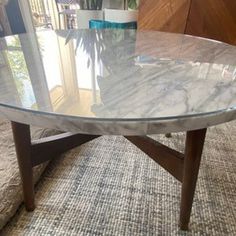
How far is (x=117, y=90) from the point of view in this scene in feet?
1.59

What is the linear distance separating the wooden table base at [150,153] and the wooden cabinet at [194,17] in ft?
3.24

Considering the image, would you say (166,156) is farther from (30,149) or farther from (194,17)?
(194,17)

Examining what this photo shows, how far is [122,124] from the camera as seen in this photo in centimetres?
37

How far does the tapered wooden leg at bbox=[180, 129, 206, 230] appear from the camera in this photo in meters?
0.59

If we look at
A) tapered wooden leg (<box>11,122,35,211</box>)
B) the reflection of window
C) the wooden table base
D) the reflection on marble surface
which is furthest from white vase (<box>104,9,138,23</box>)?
tapered wooden leg (<box>11,122,35,211</box>)

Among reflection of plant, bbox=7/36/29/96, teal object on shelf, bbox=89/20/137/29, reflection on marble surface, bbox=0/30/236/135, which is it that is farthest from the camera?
teal object on shelf, bbox=89/20/137/29

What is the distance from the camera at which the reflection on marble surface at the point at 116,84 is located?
1.27 ft

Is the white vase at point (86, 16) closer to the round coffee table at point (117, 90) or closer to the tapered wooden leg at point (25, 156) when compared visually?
the round coffee table at point (117, 90)

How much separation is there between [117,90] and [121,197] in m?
0.51

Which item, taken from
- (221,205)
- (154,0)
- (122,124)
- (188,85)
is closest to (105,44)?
(188,85)

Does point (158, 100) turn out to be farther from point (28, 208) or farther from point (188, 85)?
point (28, 208)

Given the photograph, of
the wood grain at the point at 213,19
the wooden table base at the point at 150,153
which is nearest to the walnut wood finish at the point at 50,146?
the wooden table base at the point at 150,153

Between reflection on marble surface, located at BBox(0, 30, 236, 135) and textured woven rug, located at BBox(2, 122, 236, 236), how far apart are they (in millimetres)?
469

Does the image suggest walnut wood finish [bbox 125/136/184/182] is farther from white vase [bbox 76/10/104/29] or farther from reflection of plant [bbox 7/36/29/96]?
white vase [bbox 76/10/104/29]
